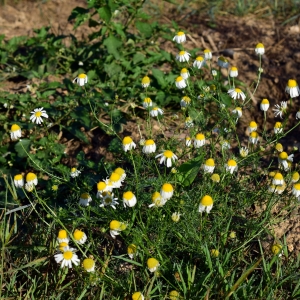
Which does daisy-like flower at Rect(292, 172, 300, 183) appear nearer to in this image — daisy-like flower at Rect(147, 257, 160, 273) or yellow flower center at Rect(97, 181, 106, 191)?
daisy-like flower at Rect(147, 257, 160, 273)

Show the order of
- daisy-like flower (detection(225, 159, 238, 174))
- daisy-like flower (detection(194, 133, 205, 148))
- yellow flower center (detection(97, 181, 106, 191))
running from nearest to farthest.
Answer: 1. yellow flower center (detection(97, 181, 106, 191))
2. daisy-like flower (detection(225, 159, 238, 174))
3. daisy-like flower (detection(194, 133, 205, 148))

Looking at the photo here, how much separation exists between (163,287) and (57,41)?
7.76ft

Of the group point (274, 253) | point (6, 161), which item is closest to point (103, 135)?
point (6, 161)

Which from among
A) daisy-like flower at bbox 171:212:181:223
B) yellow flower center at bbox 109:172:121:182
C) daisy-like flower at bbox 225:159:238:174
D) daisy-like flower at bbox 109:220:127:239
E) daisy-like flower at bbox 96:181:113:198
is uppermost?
daisy-like flower at bbox 225:159:238:174

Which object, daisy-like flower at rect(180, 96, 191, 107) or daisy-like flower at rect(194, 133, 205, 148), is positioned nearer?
daisy-like flower at rect(194, 133, 205, 148)

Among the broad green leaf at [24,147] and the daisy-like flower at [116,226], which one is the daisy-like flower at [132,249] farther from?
the broad green leaf at [24,147]

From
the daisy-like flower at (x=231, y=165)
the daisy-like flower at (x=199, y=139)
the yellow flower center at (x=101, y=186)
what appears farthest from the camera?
the daisy-like flower at (x=199, y=139)

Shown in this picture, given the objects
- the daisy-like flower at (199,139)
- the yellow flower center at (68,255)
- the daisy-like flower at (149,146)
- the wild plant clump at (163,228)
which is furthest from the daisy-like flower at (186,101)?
the yellow flower center at (68,255)

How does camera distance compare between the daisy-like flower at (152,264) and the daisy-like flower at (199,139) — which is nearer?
the daisy-like flower at (152,264)

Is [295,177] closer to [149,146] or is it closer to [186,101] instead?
[149,146]

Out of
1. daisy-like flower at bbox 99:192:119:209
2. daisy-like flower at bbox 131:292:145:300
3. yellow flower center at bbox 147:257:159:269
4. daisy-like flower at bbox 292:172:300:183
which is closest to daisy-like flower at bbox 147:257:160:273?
yellow flower center at bbox 147:257:159:269

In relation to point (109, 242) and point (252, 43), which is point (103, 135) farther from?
point (252, 43)

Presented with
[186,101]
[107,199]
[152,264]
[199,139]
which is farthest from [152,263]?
[186,101]

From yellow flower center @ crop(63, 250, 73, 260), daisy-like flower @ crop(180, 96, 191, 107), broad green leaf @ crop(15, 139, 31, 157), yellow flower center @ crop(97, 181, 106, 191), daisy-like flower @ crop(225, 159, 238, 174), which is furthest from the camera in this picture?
broad green leaf @ crop(15, 139, 31, 157)
